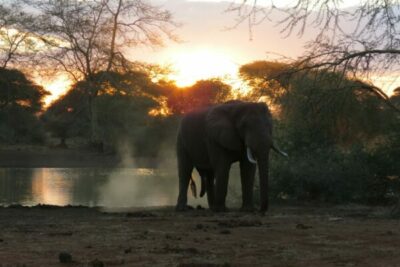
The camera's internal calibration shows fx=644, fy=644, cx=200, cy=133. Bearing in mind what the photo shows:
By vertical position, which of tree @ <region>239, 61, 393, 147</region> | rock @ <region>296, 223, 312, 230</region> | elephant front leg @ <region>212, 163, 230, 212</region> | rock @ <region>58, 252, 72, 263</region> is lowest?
rock @ <region>58, 252, 72, 263</region>

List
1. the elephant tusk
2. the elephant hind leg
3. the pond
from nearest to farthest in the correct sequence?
the elephant tusk, the elephant hind leg, the pond

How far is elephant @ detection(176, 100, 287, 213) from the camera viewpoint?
1331 centimetres

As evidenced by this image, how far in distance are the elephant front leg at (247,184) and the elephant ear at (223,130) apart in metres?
0.49

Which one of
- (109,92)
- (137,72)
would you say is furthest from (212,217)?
(109,92)

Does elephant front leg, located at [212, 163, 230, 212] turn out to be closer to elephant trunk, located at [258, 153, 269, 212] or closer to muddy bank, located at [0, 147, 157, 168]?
elephant trunk, located at [258, 153, 269, 212]

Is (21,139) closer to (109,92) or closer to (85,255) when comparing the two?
(109,92)

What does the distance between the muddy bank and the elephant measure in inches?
1122

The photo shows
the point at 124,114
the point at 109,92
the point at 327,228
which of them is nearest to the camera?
the point at 327,228

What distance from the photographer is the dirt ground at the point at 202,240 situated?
23.9 ft

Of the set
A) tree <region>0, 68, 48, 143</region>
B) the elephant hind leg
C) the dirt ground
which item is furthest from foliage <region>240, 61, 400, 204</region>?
tree <region>0, 68, 48, 143</region>

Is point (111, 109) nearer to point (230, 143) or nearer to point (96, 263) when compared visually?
point (230, 143)

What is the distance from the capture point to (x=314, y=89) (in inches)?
510

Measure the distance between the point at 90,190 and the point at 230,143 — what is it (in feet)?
41.4

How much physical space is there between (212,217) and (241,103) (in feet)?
9.18
